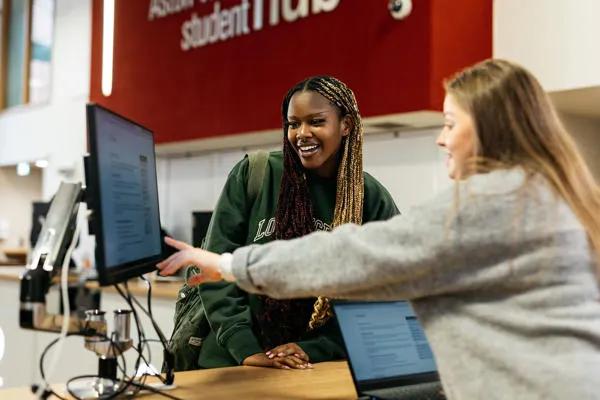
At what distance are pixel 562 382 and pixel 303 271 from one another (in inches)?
15.6

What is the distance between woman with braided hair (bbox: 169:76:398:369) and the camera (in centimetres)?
176

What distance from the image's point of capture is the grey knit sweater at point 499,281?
103 centimetres

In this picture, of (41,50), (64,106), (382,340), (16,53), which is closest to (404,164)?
(382,340)

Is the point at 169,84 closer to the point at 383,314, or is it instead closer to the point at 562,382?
the point at 383,314

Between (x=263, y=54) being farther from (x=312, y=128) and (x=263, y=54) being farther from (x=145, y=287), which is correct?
(x=312, y=128)

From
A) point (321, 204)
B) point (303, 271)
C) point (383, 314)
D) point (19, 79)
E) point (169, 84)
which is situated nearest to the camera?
point (303, 271)

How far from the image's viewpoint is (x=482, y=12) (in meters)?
3.83

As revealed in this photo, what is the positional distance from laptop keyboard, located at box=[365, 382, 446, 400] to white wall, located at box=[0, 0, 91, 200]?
5.92m

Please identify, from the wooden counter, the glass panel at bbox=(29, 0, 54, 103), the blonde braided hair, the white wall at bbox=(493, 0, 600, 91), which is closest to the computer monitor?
the blonde braided hair

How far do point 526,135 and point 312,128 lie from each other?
32.1 inches

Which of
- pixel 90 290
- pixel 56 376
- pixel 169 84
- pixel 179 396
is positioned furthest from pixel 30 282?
pixel 169 84

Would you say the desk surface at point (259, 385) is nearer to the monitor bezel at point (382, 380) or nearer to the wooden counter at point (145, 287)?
the monitor bezel at point (382, 380)

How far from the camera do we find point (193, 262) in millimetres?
1380

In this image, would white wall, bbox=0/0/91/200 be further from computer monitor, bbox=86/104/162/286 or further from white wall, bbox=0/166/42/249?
computer monitor, bbox=86/104/162/286
